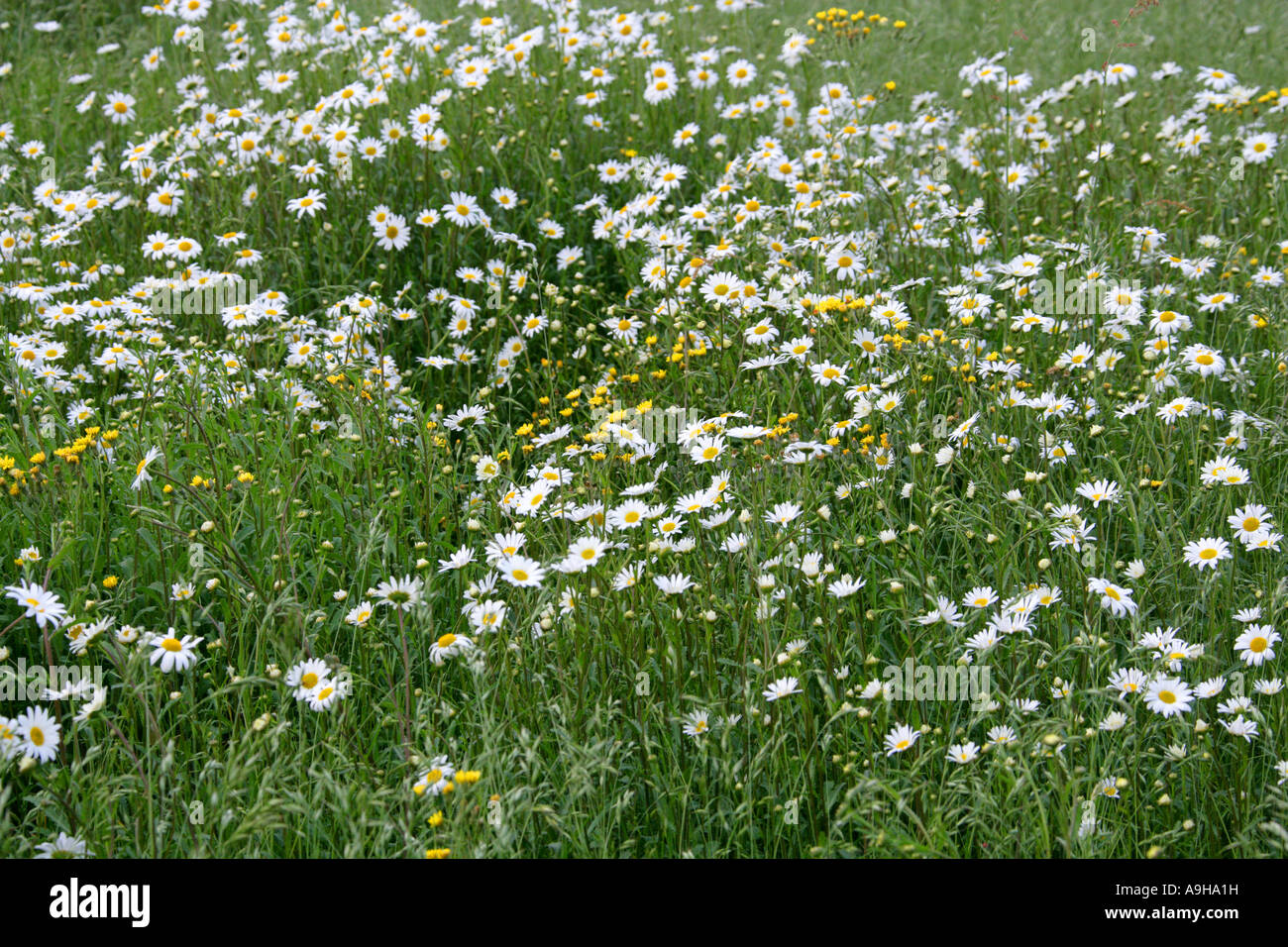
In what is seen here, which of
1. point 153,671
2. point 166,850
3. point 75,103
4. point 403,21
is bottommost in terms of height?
point 166,850

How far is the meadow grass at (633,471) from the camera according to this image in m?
2.23

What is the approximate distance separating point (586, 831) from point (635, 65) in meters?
4.29

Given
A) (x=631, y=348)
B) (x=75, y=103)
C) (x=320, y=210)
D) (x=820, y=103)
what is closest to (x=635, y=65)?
(x=820, y=103)

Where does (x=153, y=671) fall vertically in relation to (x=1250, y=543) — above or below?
below

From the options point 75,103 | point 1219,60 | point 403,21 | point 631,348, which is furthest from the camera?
point 1219,60

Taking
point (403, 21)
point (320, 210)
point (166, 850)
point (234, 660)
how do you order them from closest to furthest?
1. point (166, 850)
2. point (234, 660)
3. point (320, 210)
4. point (403, 21)

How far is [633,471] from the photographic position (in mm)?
2994

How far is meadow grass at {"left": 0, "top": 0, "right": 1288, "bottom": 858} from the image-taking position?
2.23 metres

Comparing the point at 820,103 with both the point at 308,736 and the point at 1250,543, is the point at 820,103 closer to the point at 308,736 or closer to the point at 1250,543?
the point at 1250,543

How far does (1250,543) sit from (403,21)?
14.2 ft

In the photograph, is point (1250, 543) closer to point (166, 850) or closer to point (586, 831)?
point (586, 831)

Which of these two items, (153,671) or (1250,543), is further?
(1250,543)

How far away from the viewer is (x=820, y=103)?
18.4ft
